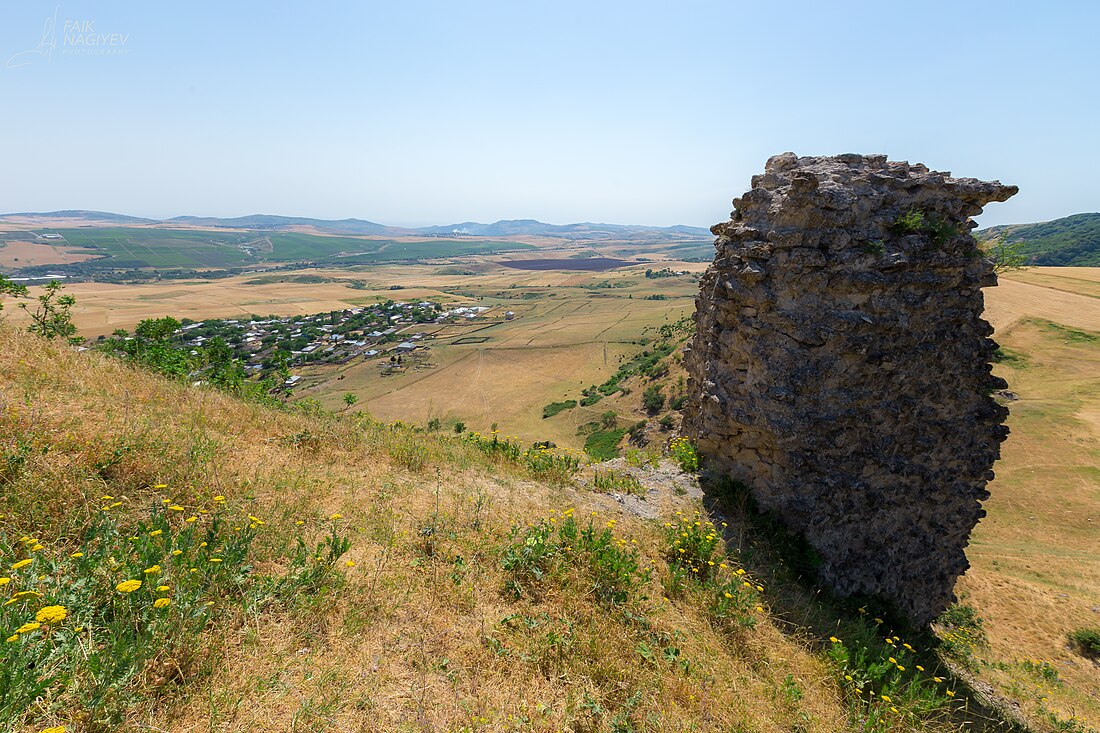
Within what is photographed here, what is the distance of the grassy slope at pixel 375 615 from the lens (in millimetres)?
3057

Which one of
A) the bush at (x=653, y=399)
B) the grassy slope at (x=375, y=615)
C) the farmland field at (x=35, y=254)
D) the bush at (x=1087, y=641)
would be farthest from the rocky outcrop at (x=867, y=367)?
the farmland field at (x=35, y=254)

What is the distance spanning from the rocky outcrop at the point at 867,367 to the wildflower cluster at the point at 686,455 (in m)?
0.82

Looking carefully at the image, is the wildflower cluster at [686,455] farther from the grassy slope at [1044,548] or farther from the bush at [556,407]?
the bush at [556,407]

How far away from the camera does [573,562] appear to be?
5.00 metres

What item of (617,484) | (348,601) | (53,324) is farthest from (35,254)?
(348,601)

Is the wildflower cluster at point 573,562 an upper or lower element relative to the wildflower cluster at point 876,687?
upper

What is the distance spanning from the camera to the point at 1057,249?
8150 cm

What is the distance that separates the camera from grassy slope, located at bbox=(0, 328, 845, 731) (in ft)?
10.0

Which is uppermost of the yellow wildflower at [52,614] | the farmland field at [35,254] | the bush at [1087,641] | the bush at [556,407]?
the farmland field at [35,254]

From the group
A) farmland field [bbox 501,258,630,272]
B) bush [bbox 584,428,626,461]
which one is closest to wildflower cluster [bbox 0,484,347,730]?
bush [bbox 584,428,626,461]

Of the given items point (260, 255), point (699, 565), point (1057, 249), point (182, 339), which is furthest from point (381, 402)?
point (260, 255)

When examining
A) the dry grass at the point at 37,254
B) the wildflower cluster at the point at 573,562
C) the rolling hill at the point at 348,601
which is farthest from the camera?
the dry grass at the point at 37,254

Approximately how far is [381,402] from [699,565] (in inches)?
1432

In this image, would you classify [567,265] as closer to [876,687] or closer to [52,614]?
[876,687]
